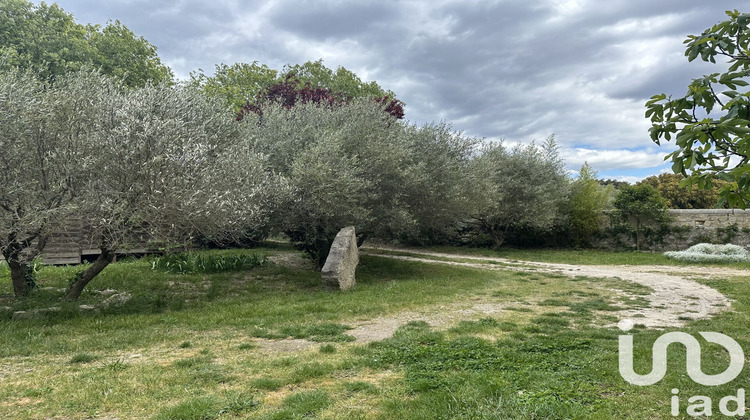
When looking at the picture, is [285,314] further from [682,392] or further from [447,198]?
[447,198]

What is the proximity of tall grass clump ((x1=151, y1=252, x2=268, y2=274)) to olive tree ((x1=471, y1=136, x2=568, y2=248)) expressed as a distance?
36.1 feet

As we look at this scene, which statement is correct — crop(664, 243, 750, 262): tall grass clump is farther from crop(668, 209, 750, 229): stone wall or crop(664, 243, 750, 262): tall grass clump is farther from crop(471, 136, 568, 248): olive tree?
crop(471, 136, 568, 248): olive tree

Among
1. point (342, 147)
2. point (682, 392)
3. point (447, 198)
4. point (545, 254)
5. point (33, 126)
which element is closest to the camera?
point (682, 392)

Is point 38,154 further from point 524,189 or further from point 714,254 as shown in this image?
point 714,254

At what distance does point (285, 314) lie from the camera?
26.1 ft

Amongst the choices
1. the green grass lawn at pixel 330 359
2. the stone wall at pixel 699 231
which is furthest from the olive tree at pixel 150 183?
the stone wall at pixel 699 231

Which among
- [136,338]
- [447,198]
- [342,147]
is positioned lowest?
[136,338]

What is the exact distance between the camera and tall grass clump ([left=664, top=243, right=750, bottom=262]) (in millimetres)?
16016

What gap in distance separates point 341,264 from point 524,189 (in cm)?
1394

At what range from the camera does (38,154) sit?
7402 mm

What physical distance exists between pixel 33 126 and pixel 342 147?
6.73m

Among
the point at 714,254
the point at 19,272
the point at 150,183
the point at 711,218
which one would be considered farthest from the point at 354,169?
the point at 711,218

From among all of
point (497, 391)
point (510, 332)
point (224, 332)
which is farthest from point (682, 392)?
point (224, 332)

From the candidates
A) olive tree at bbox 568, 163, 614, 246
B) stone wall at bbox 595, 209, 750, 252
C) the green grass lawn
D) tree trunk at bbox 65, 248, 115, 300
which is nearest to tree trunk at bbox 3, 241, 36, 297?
the green grass lawn
